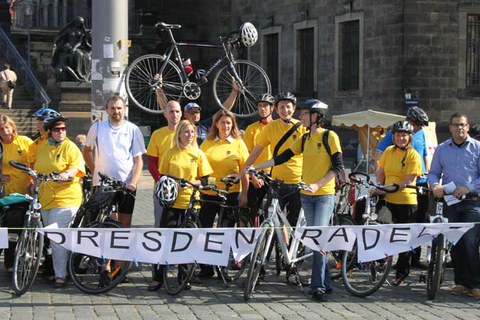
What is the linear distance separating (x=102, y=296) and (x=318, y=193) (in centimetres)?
230

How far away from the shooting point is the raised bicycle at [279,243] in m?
9.43

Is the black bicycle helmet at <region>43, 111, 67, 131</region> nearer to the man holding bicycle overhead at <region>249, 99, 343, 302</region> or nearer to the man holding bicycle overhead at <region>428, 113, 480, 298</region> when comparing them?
the man holding bicycle overhead at <region>249, 99, 343, 302</region>

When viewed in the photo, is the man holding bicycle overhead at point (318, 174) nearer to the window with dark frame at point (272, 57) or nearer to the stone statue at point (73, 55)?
the stone statue at point (73, 55)

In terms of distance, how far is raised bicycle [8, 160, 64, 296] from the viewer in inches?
373

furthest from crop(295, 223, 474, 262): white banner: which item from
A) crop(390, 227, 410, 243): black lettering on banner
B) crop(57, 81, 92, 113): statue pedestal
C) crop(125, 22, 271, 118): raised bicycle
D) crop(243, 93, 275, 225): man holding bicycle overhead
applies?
crop(57, 81, 92, 113): statue pedestal

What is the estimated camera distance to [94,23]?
41.8ft

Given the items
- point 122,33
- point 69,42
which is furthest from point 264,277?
point 69,42

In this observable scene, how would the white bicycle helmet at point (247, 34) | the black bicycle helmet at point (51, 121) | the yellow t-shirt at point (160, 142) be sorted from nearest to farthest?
the black bicycle helmet at point (51, 121) < the yellow t-shirt at point (160, 142) < the white bicycle helmet at point (247, 34)

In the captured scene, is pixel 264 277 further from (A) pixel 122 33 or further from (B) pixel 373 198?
(A) pixel 122 33

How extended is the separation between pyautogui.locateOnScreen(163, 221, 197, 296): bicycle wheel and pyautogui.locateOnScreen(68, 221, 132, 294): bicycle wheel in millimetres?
389

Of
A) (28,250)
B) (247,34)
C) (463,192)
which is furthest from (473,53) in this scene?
(28,250)

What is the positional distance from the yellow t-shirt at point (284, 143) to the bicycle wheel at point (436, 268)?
71.4 inches

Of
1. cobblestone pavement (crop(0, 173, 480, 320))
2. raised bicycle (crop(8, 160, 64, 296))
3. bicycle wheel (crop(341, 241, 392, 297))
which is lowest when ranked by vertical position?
cobblestone pavement (crop(0, 173, 480, 320))

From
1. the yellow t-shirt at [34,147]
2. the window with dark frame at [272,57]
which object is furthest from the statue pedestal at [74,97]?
the yellow t-shirt at [34,147]
